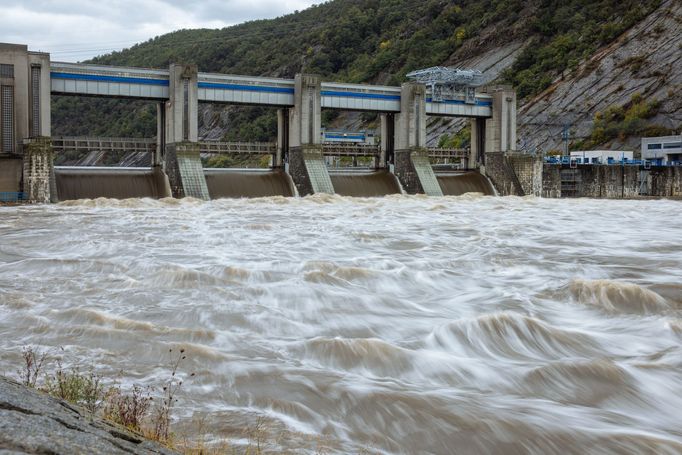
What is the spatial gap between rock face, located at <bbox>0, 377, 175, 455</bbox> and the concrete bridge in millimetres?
27573

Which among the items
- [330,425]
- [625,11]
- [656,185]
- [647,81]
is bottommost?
[330,425]

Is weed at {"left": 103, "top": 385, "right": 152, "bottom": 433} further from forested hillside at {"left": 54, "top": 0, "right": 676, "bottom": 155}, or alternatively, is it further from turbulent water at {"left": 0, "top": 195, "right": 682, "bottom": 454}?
forested hillside at {"left": 54, "top": 0, "right": 676, "bottom": 155}

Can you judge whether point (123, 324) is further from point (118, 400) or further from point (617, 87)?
point (617, 87)

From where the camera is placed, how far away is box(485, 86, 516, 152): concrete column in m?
42.8

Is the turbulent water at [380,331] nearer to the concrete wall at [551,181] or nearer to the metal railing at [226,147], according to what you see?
the metal railing at [226,147]

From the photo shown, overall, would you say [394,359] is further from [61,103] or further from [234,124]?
[61,103]

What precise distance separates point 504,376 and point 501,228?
14.8 meters

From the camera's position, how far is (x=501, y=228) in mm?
21359

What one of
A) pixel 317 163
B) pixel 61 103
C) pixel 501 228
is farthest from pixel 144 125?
pixel 501 228

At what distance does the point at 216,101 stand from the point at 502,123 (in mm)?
18304

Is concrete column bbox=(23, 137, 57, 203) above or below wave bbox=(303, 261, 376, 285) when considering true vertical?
above

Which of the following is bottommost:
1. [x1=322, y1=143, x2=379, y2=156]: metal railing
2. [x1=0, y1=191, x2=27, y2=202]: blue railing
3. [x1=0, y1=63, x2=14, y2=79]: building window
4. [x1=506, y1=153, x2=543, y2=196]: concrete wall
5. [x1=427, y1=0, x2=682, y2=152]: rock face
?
[x1=0, y1=191, x2=27, y2=202]: blue railing

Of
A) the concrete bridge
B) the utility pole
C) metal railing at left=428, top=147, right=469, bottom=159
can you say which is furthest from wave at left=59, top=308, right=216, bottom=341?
the utility pole

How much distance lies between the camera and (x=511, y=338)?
829 centimetres
